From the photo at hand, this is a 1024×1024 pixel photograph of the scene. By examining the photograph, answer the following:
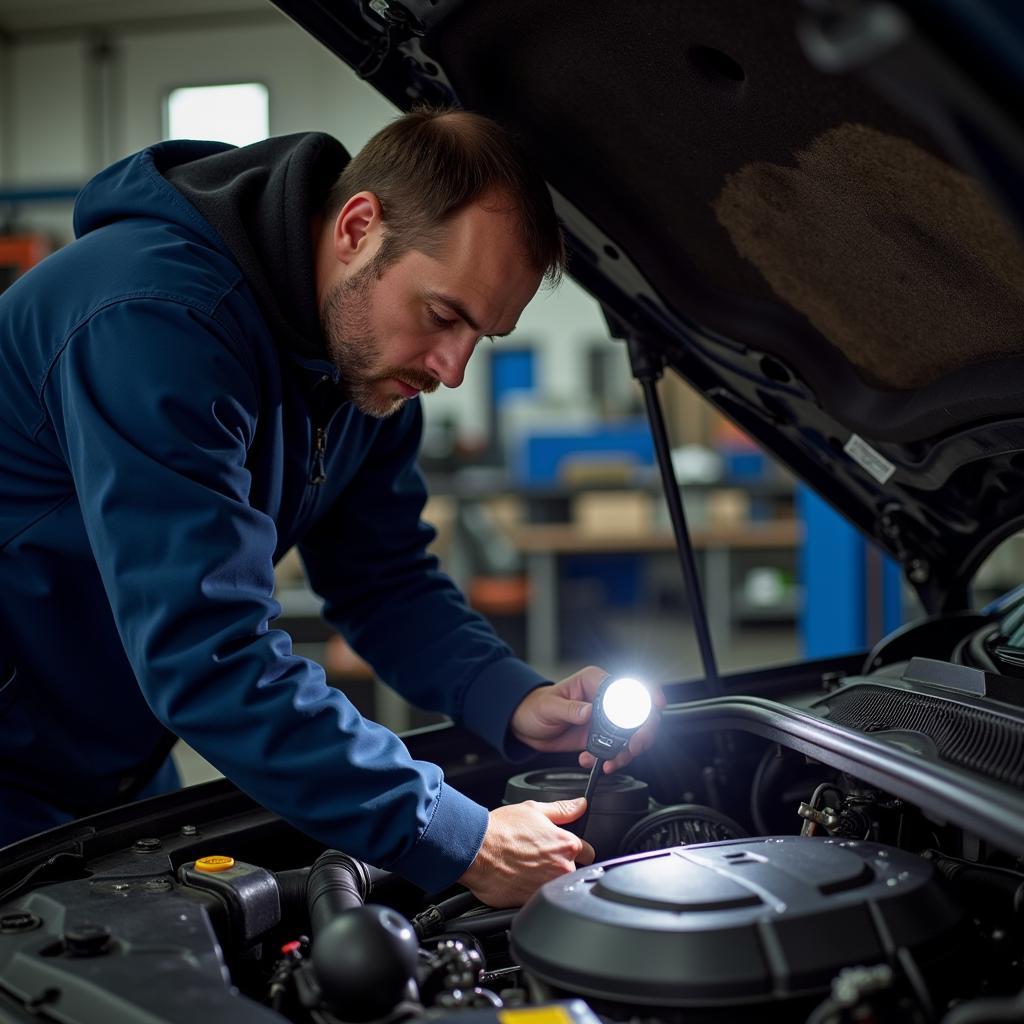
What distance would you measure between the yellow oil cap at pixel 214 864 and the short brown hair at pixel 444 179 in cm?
62

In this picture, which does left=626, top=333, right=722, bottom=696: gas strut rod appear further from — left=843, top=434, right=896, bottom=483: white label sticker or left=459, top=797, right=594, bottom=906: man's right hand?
Result: left=459, top=797, right=594, bottom=906: man's right hand

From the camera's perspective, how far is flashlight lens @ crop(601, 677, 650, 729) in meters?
1.19

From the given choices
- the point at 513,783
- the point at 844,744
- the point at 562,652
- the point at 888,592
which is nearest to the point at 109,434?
the point at 513,783

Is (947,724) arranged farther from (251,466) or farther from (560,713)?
(251,466)

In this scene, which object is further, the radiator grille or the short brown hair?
the short brown hair

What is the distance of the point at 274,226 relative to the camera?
1258 millimetres

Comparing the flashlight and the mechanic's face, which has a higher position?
the mechanic's face

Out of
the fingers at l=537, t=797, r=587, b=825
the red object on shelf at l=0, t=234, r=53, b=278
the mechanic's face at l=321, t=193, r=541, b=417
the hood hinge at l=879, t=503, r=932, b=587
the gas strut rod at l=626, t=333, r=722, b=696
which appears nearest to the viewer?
the fingers at l=537, t=797, r=587, b=825

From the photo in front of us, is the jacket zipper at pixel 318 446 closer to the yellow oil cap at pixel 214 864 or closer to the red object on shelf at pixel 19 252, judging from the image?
the yellow oil cap at pixel 214 864

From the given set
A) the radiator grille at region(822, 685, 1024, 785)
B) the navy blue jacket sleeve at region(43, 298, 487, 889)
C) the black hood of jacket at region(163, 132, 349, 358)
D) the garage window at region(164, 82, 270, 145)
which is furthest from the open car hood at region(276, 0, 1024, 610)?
the garage window at region(164, 82, 270, 145)

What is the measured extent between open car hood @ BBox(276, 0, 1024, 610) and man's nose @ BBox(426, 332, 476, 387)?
234 millimetres

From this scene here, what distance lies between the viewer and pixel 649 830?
1155mm

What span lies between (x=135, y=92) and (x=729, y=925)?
985 centimetres

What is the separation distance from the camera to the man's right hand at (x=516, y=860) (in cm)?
107
